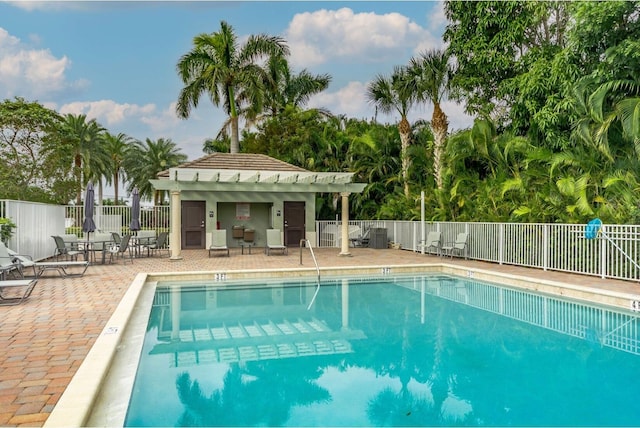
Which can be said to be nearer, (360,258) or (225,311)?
(225,311)

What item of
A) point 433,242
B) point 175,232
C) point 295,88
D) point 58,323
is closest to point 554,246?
point 433,242

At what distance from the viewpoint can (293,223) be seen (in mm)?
21062

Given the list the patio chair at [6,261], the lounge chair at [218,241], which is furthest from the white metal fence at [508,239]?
the lounge chair at [218,241]

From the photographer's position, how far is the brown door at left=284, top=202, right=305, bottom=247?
20938 mm

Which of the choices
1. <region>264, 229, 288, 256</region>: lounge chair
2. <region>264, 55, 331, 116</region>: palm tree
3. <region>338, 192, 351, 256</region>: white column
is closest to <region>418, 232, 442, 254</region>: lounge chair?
<region>338, 192, 351, 256</region>: white column

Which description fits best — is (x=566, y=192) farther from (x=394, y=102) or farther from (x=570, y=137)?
(x=394, y=102)

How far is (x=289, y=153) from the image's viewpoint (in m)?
26.4

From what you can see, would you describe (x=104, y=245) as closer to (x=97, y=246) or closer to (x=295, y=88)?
(x=97, y=246)

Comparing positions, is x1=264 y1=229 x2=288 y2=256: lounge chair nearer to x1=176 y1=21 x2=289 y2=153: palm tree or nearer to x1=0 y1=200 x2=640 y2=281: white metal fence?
x1=0 y1=200 x2=640 y2=281: white metal fence

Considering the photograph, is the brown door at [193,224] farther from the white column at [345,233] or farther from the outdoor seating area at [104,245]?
the white column at [345,233]

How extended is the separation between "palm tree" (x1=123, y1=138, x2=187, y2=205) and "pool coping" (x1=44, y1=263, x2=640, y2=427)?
32545 mm

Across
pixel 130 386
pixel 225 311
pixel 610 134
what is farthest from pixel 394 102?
pixel 130 386

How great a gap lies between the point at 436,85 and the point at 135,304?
1595cm

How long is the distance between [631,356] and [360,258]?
10097 millimetres
